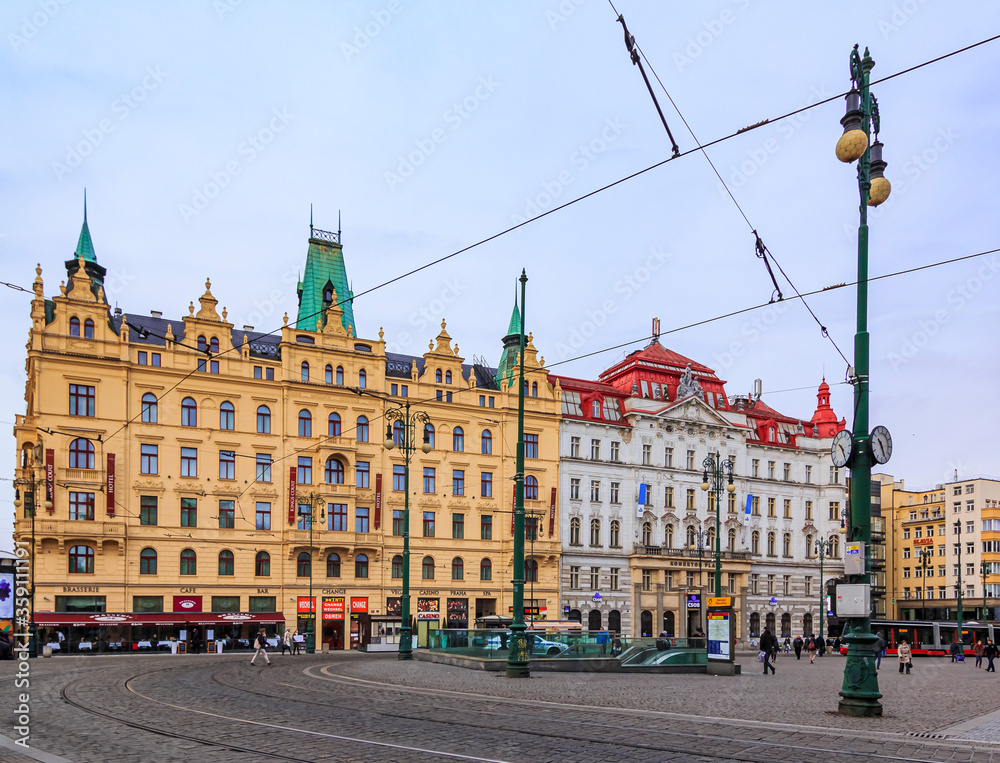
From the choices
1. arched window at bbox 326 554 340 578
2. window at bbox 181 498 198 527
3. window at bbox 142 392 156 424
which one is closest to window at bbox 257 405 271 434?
window at bbox 181 498 198 527

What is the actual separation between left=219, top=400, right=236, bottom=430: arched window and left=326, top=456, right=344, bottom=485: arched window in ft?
19.8

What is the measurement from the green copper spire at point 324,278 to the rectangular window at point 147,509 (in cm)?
1509

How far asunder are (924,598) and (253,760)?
294ft

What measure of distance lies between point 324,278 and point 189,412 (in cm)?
1522

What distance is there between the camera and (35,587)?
154ft

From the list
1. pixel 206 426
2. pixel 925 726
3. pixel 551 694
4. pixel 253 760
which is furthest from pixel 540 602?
pixel 253 760

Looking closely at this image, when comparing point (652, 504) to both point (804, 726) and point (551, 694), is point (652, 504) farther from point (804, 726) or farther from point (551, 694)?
point (804, 726)

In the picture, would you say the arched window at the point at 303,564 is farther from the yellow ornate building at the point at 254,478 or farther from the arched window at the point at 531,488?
the arched window at the point at 531,488

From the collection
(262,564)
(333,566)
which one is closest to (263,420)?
(262,564)

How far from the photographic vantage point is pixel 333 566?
185 feet

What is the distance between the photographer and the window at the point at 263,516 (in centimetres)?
5503

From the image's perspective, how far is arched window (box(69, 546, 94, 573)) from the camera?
161 ft

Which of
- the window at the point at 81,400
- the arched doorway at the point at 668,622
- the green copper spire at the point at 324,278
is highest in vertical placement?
the green copper spire at the point at 324,278

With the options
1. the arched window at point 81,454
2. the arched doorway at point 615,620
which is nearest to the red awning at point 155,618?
the arched window at point 81,454
